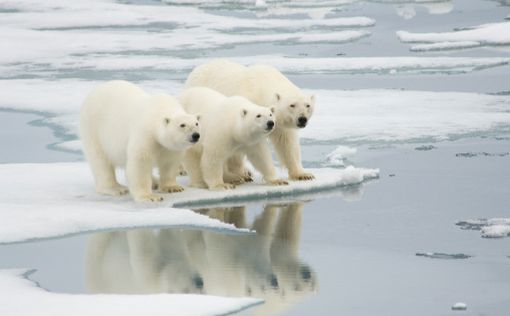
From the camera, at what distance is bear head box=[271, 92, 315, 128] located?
7.56 meters

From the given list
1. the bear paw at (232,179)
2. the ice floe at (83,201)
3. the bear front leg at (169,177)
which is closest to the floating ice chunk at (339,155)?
the ice floe at (83,201)

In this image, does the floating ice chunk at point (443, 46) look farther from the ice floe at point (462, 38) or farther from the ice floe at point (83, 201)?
the ice floe at point (83, 201)

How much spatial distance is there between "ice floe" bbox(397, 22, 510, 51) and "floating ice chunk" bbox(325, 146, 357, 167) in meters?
7.85

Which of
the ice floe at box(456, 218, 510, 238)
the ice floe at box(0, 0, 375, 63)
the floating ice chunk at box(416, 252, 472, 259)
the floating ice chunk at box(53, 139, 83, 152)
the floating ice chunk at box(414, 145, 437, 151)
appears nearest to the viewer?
the floating ice chunk at box(416, 252, 472, 259)

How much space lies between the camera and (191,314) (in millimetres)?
4758

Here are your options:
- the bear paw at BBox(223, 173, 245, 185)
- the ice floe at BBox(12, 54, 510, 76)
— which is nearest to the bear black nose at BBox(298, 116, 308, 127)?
the bear paw at BBox(223, 173, 245, 185)

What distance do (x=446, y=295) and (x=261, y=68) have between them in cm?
335

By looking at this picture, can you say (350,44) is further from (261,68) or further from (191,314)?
(191,314)

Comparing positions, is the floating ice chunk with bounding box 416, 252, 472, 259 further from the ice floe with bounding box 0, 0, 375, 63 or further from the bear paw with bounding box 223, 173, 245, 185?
the ice floe with bounding box 0, 0, 375, 63

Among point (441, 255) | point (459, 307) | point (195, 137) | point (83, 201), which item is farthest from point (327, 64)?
point (459, 307)

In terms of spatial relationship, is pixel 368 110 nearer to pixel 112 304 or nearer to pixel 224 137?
pixel 224 137

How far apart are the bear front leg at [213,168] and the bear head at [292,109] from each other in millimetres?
502

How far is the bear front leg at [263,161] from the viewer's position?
7.54m

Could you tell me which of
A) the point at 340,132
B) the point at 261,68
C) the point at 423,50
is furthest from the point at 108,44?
the point at 261,68
